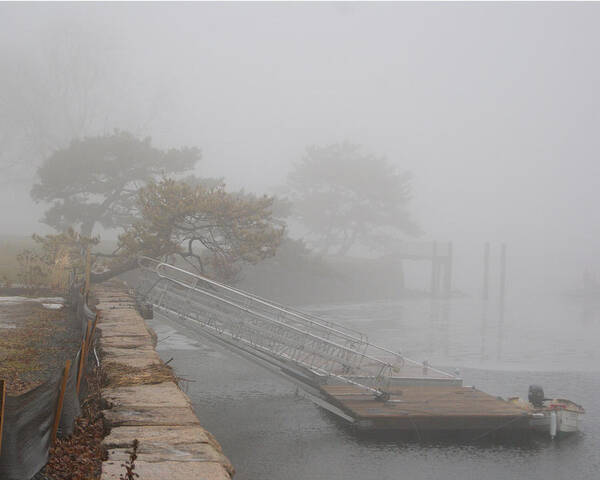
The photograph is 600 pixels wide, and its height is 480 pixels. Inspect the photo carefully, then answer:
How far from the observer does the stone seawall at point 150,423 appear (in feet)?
15.9

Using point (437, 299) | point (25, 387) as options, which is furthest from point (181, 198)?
point (437, 299)

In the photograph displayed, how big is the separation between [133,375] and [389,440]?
7.19 meters

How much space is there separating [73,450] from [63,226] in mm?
31615

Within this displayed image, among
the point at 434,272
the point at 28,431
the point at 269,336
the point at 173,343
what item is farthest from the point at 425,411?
the point at 434,272

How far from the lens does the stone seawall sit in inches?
190

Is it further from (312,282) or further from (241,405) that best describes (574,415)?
(312,282)

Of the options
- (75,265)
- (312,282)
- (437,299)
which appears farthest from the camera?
(437,299)

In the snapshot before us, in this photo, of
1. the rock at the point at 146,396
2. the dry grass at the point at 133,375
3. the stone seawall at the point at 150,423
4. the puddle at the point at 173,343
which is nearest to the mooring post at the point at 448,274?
the puddle at the point at 173,343

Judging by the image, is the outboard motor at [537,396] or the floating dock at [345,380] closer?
the floating dock at [345,380]

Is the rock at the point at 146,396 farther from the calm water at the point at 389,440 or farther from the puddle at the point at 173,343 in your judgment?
the puddle at the point at 173,343

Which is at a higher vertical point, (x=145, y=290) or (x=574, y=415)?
(x=145, y=290)

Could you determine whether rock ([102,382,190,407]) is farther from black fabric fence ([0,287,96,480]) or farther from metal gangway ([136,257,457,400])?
metal gangway ([136,257,457,400])

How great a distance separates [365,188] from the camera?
214ft

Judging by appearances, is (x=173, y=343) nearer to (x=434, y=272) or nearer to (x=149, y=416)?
(x=149, y=416)
